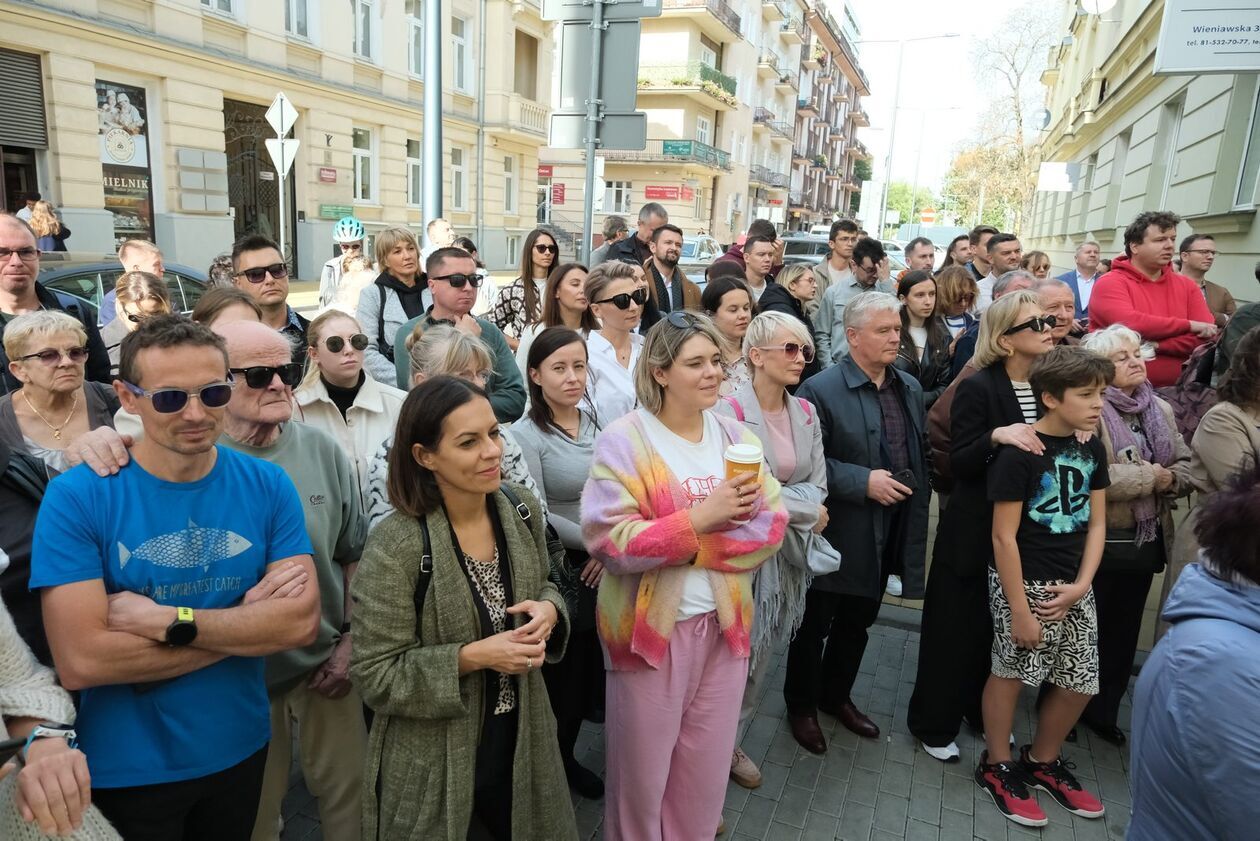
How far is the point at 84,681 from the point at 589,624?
174 centimetres

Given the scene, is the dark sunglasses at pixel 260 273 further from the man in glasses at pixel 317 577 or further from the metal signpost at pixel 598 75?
the metal signpost at pixel 598 75

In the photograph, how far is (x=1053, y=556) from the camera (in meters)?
3.14

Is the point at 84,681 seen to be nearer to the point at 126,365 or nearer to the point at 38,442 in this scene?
the point at 126,365

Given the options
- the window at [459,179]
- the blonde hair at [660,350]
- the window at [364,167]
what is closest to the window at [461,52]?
the window at [459,179]

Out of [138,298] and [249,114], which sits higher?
[249,114]

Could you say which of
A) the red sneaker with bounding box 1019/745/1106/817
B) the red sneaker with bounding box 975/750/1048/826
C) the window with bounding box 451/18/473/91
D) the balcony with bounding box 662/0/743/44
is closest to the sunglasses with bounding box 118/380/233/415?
the red sneaker with bounding box 975/750/1048/826

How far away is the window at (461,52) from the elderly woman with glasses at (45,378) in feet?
77.2

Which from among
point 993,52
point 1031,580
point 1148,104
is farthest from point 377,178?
point 1031,580

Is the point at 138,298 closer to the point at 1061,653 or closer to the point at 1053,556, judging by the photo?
the point at 1053,556

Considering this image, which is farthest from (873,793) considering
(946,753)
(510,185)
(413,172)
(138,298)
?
(510,185)

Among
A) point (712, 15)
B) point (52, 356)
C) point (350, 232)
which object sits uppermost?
point (712, 15)

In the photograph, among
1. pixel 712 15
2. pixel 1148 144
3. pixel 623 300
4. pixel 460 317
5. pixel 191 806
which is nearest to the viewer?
pixel 191 806

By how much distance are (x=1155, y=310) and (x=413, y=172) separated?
2171 cm

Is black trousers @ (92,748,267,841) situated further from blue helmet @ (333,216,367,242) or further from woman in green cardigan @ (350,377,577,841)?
blue helmet @ (333,216,367,242)
